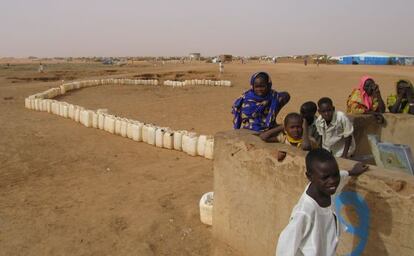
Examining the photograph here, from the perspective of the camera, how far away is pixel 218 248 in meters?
4.10

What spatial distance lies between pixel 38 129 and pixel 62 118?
5.35 ft

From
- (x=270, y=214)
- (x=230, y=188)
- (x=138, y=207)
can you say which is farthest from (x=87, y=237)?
(x=270, y=214)

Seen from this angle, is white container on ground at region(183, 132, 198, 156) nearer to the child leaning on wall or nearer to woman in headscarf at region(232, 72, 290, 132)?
woman in headscarf at region(232, 72, 290, 132)

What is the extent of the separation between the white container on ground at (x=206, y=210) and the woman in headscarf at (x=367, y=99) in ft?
7.94

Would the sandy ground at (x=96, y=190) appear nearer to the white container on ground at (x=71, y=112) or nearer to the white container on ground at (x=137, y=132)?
the white container on ground at (x=137, y=132)

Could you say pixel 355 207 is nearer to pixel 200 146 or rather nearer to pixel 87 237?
pixel 87 237

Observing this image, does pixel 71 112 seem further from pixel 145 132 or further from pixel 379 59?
pixel 379 59

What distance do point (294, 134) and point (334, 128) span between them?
2.94ft

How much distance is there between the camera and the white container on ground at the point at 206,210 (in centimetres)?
462

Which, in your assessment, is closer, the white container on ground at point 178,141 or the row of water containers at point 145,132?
the row of water containers at point 145,132

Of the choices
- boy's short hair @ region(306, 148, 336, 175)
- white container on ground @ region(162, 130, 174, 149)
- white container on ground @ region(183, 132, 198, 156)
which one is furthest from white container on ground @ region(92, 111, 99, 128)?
boy's short hair @ region(306, 148, 336, 175)

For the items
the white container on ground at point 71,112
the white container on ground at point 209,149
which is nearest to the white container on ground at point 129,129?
the white container on ground at point 209,149

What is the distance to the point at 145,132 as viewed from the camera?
346 inches

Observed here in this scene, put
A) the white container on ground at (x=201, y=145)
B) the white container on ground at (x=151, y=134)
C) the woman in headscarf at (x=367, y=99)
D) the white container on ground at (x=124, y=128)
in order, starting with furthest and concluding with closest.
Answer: the white container on ground at (x=124, y=128), the white container on ground at (x=151, y=134), the white container on ground at (x=201, y=145), the woman in headscarf at (x=367, y=99)
